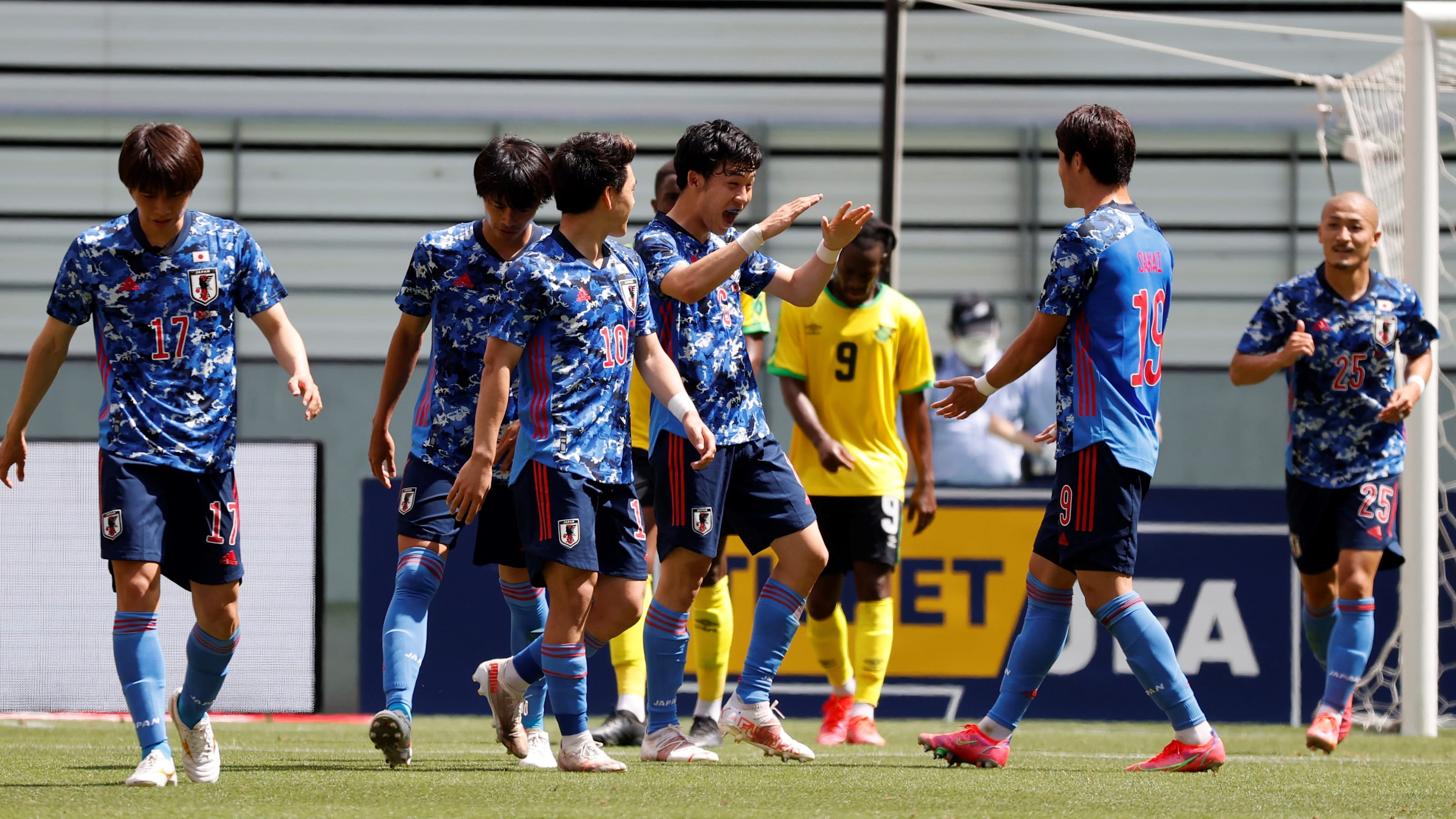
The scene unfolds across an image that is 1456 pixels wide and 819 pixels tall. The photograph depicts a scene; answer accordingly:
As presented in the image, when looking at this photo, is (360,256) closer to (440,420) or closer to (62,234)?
(62,234)

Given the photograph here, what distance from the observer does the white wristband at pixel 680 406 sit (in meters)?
4.25

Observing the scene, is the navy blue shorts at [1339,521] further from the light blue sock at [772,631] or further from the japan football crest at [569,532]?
the japan football crest at [569,532]

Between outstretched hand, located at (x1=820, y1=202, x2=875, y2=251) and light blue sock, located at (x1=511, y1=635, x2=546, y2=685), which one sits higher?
outstretched hand, located at (x1=820, y1=202, x2=875, y2=251)

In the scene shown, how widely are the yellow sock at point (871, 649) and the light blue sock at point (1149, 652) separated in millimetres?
1907

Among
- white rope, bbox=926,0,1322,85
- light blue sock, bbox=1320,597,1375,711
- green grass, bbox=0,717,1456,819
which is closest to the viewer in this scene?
green grass, bbox=0,717,1456,819

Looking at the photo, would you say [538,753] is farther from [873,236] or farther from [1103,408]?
[873,236]

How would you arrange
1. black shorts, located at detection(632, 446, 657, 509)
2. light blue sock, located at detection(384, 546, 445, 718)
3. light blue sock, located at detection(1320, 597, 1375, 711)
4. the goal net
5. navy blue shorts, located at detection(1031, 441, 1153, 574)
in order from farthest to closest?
1. the goal net
2. light blue sock, located at detection(1320, 597, 1375, 711)
3. black shorts, located at detection(632, 446, 657, 509)
4. light blue sock, located at detection(384, 546, 445, 718)
5. navy blue shorts, located at detection(1031, 441, 1153, 574)

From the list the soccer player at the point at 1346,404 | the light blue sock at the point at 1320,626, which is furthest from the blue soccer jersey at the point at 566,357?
the light blue sock at the point at 1320,626

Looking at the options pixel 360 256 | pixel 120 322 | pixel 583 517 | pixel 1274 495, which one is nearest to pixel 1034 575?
pixel 583 517

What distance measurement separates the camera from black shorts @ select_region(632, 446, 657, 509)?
598 centimetres

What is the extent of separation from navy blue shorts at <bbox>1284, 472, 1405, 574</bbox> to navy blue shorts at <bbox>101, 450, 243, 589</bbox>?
4.11m

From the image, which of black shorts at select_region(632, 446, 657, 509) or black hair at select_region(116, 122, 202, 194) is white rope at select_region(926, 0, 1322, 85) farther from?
black hair at select_region(116, 122, 202, 194)

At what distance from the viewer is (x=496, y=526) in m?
4.75

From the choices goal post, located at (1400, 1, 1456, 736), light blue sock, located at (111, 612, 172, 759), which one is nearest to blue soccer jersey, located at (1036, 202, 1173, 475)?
light blue sock, located at (111, 612, 172, 759)
